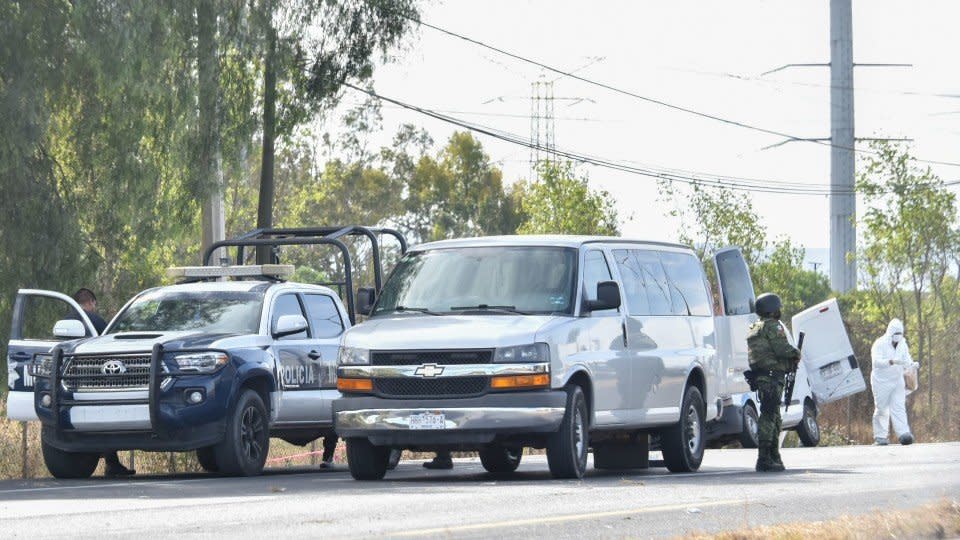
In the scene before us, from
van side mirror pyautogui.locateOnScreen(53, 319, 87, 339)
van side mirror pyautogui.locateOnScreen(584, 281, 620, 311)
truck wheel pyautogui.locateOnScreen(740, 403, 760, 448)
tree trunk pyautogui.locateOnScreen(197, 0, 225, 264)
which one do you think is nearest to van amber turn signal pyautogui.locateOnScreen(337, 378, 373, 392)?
van side mirror pyautogui.locateOnScreen(584, 281, 620, 311)

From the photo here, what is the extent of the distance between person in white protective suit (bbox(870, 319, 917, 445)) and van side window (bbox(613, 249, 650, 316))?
47.4 feet

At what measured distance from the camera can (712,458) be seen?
76.6ft

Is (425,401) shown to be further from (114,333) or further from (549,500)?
(114,333)

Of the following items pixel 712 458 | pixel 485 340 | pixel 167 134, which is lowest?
pixel 712 458

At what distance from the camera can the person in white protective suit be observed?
31.7 m

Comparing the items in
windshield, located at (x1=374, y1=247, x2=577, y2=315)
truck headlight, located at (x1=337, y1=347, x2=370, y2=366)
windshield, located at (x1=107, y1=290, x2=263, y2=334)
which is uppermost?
windshield, located at (x1=374, y1=247, x2=577, y2=315)

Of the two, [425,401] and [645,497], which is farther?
[425,401]

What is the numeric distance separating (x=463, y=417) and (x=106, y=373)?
3.90 m

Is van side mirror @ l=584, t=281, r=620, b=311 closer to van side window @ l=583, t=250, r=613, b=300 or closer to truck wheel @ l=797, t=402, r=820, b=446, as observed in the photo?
van side window @ l=583, t=250, r=613, b=300

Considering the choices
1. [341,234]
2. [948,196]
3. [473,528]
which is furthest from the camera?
[948,196]

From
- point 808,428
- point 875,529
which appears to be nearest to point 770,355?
point 875,529

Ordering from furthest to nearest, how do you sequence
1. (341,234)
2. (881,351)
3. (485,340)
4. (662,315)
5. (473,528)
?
(881,351) < (341,234) < (662,315) < (485,340) < (473,528)

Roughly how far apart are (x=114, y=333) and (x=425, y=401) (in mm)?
4299

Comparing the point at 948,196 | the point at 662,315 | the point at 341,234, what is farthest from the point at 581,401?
the point at 948,196
